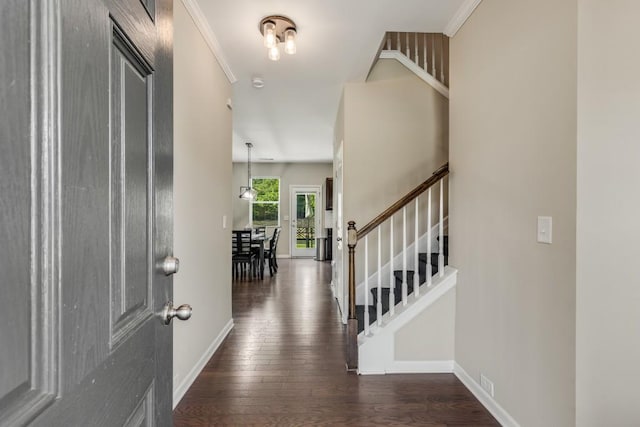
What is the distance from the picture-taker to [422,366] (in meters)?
2.55

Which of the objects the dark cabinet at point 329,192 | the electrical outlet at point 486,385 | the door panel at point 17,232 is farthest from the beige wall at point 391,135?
the dark cabinet at point 329,192

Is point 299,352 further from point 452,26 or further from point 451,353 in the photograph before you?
point 452,26

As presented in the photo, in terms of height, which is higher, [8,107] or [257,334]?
[8,107]

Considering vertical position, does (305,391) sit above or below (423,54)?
below

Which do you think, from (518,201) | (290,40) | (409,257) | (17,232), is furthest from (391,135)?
(17,232)

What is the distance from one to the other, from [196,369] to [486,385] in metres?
1.97

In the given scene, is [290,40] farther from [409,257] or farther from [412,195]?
[409,257]

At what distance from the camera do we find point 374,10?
7.67 ft

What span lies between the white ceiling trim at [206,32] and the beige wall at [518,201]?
6.12 feet

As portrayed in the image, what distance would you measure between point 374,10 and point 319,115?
2485mm

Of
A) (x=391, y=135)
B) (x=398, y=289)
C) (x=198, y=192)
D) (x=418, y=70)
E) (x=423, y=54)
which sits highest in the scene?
(x=423, y=54)
